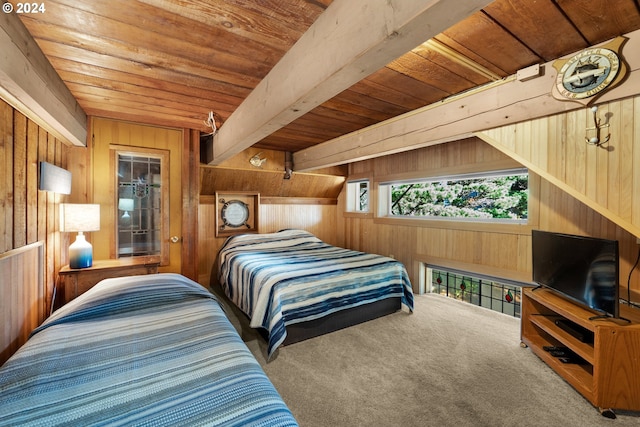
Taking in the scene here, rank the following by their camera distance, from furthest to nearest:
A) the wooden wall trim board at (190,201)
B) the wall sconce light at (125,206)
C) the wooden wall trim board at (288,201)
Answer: the wooden wall trim board at (288,201), the wooden wall trim board at (190,201), the wall sconce light at (125,206)

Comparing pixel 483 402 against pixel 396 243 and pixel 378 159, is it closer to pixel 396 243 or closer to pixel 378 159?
pixel 396 243

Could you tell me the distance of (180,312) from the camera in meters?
1.57

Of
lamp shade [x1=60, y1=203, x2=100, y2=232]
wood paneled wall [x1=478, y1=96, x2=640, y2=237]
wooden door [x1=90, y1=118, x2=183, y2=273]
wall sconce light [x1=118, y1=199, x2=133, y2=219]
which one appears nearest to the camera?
wood paneled wall [x1=478, y1=96, x2=640, y2=237]

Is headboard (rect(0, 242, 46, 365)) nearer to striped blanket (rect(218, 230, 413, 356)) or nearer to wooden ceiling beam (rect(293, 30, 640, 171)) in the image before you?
striped blanket (rect(218, 230, 413, 356))

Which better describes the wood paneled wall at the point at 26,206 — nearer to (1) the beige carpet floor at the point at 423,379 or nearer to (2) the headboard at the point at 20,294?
(2) the headboard at the point at 20,294

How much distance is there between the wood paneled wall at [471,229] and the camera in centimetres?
235

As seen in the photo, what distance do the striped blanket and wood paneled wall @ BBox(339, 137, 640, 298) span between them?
0.88 m

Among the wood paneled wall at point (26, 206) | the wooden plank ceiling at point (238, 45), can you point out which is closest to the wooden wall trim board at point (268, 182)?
the wooden plank ceiling at point (238, 45)

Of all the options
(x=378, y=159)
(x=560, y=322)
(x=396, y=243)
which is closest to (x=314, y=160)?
(x=378, y=159)

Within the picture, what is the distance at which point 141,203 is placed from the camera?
8.96 ft

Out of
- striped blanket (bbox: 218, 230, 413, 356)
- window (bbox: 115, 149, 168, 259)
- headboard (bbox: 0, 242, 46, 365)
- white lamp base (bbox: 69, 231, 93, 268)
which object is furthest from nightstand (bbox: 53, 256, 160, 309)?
striped blanket (bbox: 218, 230, 413, 356)

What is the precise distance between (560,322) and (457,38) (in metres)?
2.23

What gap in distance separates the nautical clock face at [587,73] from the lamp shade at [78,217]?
11.4 ft

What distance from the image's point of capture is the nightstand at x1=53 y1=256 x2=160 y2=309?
2.15 m
